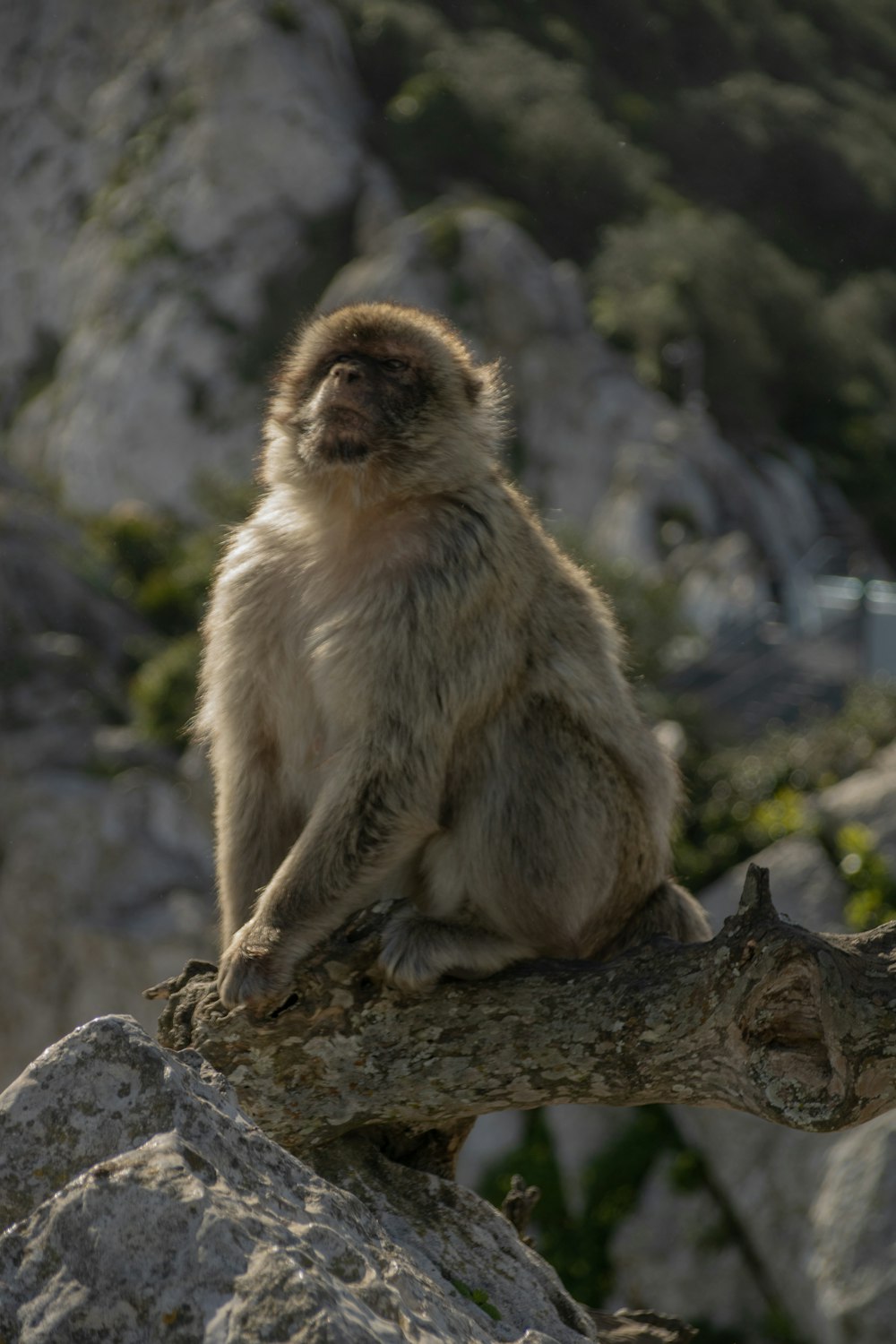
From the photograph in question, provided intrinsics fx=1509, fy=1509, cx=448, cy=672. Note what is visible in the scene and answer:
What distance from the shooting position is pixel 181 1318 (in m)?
2.08

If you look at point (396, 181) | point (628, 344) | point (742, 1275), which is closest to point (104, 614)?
point (742, 1275)

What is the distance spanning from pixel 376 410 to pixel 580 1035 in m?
1.72

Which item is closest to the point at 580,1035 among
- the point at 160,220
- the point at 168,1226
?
the point at 168,1226

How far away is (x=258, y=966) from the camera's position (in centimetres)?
357

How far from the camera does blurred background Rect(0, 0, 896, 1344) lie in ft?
35.6

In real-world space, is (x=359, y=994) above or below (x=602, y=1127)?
above

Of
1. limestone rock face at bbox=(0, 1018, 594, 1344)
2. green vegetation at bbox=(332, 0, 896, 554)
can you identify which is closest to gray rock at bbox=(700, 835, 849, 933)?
limestone rock face at bbox=(0, 1018, 594, 1344)

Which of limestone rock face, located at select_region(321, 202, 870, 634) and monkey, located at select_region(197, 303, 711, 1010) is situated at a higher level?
monkey, located at select_region(197, 303, 711, 1010)

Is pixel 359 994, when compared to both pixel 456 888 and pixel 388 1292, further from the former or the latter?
pixel 388 1292

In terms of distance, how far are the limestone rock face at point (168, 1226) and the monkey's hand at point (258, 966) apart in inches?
29.7

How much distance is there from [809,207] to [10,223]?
2081cm

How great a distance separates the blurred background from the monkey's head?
6.61 m

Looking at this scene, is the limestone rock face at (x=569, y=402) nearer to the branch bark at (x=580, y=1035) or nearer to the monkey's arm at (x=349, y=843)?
the monkey's arm at (x=349, y=843)

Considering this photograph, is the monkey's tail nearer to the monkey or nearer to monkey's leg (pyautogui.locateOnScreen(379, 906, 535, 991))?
the monkey
